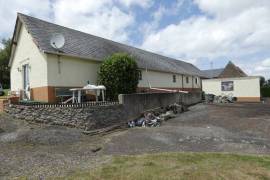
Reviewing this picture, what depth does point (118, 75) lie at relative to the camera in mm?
16359

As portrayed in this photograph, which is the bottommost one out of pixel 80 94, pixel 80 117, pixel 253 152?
pixel 253 152

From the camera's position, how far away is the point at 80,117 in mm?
11906

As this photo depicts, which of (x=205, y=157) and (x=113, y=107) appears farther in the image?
(x=113, y=107)

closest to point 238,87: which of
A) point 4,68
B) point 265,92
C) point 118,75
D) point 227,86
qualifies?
point 227,86

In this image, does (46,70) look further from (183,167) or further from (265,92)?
(265,92)

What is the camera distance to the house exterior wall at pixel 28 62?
15352 millimetres

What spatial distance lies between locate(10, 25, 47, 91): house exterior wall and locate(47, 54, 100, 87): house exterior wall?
450 mm

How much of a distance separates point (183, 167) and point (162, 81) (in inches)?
780

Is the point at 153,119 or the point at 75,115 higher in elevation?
the point at 75,115

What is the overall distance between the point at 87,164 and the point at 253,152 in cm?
543

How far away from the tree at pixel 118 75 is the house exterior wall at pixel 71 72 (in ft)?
3.71

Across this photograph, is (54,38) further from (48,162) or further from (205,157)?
(205,157)

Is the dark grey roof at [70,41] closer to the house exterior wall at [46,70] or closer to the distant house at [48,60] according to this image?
the distant house at [48,60]

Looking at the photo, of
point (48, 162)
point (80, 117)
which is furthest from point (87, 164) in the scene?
point (80, 117)
